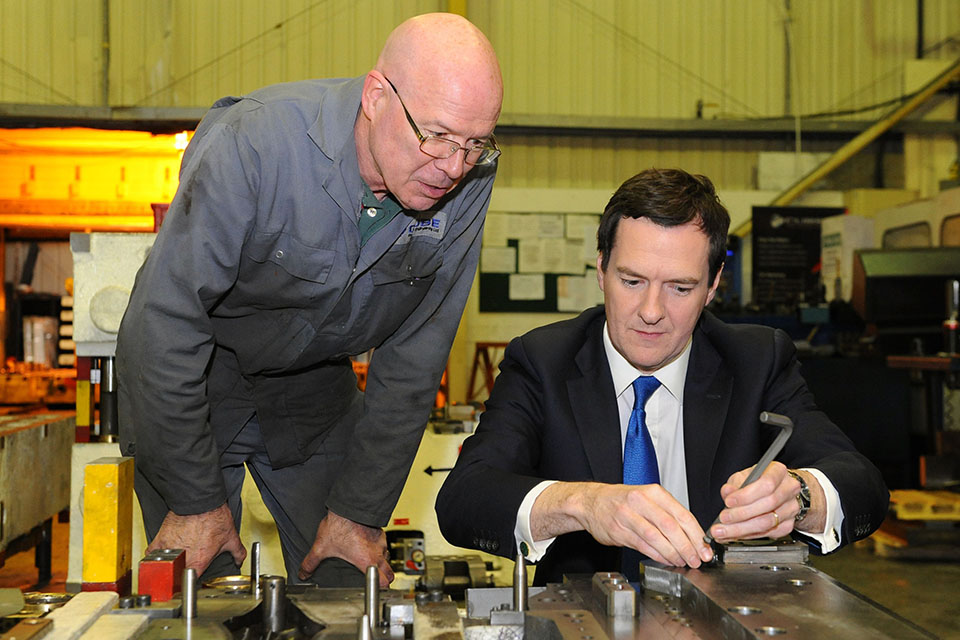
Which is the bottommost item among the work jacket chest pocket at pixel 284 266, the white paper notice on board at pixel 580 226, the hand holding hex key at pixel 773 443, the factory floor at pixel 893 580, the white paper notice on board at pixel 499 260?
the factory floor at pixel 893 580

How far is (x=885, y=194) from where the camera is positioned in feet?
24.1

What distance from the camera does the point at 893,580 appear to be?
3.63m

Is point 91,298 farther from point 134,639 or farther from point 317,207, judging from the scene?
point 134,639

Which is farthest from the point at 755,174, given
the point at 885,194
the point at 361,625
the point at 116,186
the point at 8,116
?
the point at 361,625

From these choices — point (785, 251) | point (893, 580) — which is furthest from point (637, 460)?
point (785, 251)

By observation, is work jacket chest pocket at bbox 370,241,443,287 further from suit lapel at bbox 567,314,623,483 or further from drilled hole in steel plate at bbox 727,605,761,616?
drilled hole in steel plate at bbox 727,605,761,616

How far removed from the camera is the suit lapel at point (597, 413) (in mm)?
1434

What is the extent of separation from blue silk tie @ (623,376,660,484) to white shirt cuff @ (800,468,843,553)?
255mm

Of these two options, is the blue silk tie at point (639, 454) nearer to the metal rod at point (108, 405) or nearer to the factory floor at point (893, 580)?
the metal rod at point (108, 405)

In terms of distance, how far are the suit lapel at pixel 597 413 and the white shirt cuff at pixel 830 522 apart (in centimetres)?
31

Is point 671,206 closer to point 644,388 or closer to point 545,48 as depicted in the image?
point 644,388

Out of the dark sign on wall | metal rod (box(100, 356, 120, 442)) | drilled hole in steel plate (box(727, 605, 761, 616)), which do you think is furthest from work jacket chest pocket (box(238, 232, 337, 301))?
the dark sign on wall

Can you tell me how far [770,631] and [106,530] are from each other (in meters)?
0.68

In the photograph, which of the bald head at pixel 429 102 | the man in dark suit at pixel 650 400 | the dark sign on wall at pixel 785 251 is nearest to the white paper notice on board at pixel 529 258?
the dark sign on wall at pixel 785 251
